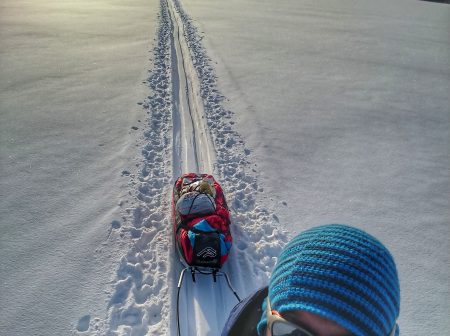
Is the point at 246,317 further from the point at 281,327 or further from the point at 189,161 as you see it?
the point at 189,161

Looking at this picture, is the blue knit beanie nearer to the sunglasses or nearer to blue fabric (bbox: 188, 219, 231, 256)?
the sunglasses

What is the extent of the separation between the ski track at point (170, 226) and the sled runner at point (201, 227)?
0.10 m

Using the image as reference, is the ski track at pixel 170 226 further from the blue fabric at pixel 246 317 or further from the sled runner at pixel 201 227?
the blue fabric at pixel 246 317

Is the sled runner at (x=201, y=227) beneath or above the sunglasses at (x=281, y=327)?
beneath

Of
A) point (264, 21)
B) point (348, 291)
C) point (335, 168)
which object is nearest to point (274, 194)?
point (335, 168)

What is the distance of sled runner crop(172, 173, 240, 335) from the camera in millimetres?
2484

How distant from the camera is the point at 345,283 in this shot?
3.22 ft

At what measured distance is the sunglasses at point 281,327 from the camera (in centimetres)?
104

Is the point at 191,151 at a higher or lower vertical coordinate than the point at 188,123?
lower

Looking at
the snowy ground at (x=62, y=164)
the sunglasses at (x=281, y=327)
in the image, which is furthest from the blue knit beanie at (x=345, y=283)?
the snowy ground at (x=62, y=164)

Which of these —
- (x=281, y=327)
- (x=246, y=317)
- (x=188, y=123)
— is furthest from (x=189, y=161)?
(x=281, y=327)

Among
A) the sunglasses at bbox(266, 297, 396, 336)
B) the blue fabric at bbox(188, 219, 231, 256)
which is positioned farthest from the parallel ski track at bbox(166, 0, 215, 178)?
the sunglasses at bbox(266, 297, 396, 336)

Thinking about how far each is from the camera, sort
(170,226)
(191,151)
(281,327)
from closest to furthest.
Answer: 1. (281,327)
2. (170,226)
3. (191,151)

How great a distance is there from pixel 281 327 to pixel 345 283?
9.9 inches
